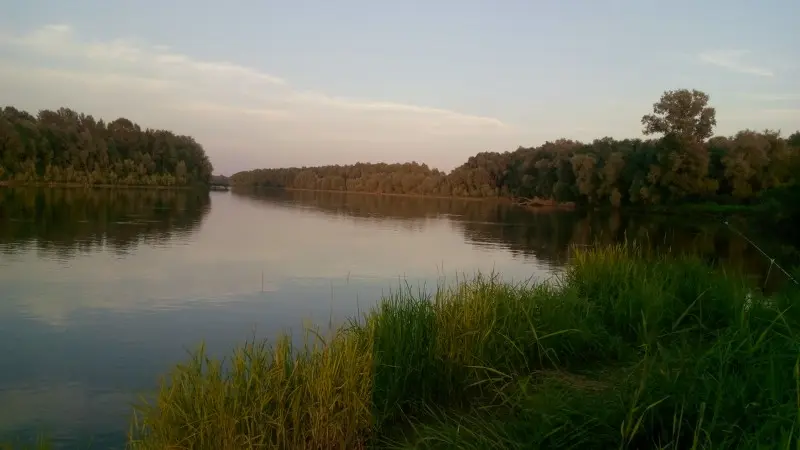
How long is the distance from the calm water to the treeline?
192ft

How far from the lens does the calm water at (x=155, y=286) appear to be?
9.91 meters

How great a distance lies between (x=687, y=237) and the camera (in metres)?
41.5

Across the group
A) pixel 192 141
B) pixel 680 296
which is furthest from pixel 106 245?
pixel 192 141

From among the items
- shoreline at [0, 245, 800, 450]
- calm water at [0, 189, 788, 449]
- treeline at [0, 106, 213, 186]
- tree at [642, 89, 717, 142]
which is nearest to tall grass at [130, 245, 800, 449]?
shoreline at [0, 245, 800, 450]

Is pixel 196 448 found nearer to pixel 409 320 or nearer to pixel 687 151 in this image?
pixel 409 320

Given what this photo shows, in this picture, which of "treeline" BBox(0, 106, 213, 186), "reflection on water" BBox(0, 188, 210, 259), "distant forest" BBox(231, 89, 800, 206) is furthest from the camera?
"treeline" BBox(0, 106, 213, 186)

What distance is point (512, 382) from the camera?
814cm

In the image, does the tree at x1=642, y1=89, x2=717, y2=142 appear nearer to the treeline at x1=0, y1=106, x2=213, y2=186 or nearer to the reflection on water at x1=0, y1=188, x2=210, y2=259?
the reflection on water at x1=0, y1=188, x2=210, y2=259

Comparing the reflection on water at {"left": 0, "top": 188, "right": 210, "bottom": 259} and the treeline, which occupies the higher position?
the treeline

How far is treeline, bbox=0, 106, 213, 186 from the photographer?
89.7 m

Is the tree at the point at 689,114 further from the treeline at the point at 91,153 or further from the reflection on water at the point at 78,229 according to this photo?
the treeline at the point at 91,153

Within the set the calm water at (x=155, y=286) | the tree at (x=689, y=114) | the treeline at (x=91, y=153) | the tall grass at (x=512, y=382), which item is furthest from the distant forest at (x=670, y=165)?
the treeline at (x=91, y=153)

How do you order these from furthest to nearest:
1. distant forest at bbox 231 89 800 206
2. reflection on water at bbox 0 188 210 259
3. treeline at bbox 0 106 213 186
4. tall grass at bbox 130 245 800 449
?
treeline at bbox 0 106 213 186, distant forest at bbox 231 89 800 206, reflection on water at bbox 0 188 210 259, tall grass at bbox 130 245 800 449

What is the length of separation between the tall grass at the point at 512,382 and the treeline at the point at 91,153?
95.0 meters
